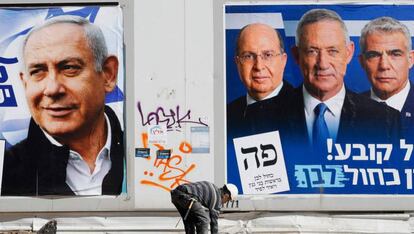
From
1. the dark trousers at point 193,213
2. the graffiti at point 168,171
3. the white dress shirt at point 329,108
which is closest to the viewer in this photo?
the dark trousers at point 193,213

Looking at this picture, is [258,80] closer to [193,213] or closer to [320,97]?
[320,97]

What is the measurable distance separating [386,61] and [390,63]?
60 mm

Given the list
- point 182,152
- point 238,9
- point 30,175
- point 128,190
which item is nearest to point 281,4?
point 238,9

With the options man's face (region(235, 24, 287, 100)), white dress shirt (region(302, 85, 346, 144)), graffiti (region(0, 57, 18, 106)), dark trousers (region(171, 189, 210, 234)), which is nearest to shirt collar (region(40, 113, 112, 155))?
graffiti (region(0, 57, 18, 106))

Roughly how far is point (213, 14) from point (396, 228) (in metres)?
3.73

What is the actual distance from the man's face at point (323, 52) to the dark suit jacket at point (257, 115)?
1.23 ft

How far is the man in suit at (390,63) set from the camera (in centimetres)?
1125

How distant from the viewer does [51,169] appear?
11234mm

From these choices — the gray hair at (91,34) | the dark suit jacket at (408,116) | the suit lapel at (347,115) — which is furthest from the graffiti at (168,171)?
the dark suit jacket at (408,116)

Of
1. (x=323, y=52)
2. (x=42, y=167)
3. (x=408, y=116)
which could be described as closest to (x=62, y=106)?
(x=42, y=167)

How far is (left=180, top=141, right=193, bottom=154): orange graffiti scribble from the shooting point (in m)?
11.2

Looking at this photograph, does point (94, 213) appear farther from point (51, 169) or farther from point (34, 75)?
point (34, 75)

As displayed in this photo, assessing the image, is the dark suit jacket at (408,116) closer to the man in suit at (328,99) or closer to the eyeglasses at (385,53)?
the man in suit at (328,99)

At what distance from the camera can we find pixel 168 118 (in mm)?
11211
